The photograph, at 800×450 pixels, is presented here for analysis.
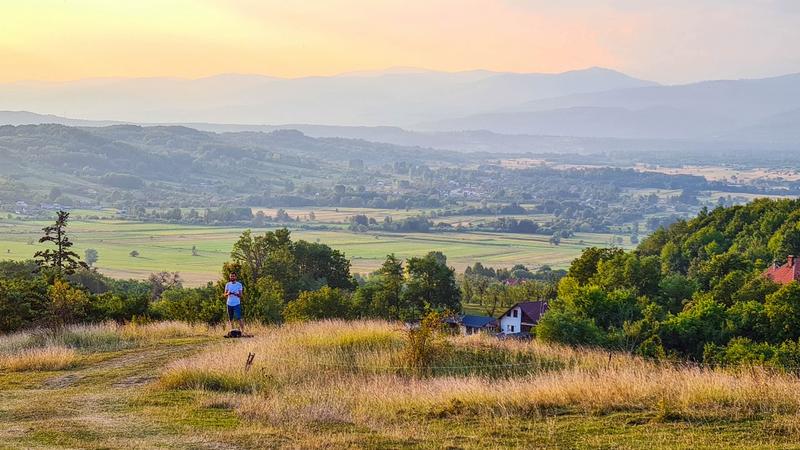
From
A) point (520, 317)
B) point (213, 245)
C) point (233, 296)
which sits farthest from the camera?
point (213, 245)

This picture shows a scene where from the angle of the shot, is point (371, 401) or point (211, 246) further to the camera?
point (211, 246)

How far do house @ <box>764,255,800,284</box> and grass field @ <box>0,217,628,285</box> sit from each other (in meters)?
46.3

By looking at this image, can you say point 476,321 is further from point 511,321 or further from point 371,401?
point 371,401

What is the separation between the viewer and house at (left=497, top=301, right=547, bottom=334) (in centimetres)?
5922

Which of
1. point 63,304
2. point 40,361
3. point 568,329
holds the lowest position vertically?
point 568,329

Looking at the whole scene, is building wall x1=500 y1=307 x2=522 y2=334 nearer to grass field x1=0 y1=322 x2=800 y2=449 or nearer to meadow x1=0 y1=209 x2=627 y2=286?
meadow x1=0 y1=209 x2=627 y2=286

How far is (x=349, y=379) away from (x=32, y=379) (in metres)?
5.48

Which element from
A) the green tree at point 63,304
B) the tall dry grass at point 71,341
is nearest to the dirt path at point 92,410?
the tall dry grass at point 71,341

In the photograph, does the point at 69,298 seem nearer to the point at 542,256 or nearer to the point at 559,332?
the point at 559,332

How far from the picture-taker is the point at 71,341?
19281mm

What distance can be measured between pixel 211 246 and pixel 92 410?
104m

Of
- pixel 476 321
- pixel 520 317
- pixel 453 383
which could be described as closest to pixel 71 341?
pixel 453 383

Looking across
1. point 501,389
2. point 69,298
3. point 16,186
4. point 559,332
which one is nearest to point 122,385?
point 501,389

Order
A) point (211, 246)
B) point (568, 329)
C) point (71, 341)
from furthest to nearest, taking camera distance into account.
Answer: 1. point (211, 246)
2. point (568, 329)
3. point (71, 341)
